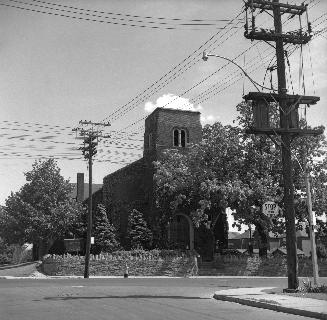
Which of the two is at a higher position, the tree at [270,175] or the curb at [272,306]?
the tree at [270,175]

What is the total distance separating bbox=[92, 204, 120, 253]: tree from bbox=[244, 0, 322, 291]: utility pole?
90.5 ft

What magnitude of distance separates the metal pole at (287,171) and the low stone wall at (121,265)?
2142 centimetres

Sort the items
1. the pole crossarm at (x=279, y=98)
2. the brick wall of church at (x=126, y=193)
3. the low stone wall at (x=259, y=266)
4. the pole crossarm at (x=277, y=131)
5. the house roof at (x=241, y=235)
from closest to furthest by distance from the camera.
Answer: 1. the pole crossarm at (x=277, y=131)
2. the pole crossarm at (x=279, y=98)
3. the low stone wall at (x=259, y=266)
4. the brick wall of church at (x=126, y=193)
5. the house roof at (x=241, y=235)

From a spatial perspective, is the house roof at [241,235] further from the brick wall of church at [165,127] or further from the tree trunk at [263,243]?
the tree trunk at [263,243]

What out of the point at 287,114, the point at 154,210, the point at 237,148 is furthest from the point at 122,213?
the point at 287,114

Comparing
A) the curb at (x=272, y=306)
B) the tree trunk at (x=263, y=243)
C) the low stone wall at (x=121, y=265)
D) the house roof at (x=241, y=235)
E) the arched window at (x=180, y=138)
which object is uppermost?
the arched window at (x=180, y=138)

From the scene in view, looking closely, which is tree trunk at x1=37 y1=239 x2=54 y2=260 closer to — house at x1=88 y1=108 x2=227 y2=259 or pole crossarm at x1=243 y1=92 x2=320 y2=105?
house at x1=88 y1=108 x2=227 y2=259

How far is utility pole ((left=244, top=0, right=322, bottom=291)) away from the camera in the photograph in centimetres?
1990

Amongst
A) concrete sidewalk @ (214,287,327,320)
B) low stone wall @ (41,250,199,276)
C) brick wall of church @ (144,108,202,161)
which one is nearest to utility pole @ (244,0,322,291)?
concrete sidewalk @ (214,287,327,320)

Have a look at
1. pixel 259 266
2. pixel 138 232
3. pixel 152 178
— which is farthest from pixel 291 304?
pixel 152 178

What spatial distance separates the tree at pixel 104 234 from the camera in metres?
45.5

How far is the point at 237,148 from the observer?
40.7m

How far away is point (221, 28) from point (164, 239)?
3062 cm

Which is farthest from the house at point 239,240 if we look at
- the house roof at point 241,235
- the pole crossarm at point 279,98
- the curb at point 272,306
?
the curb at point 272,306
